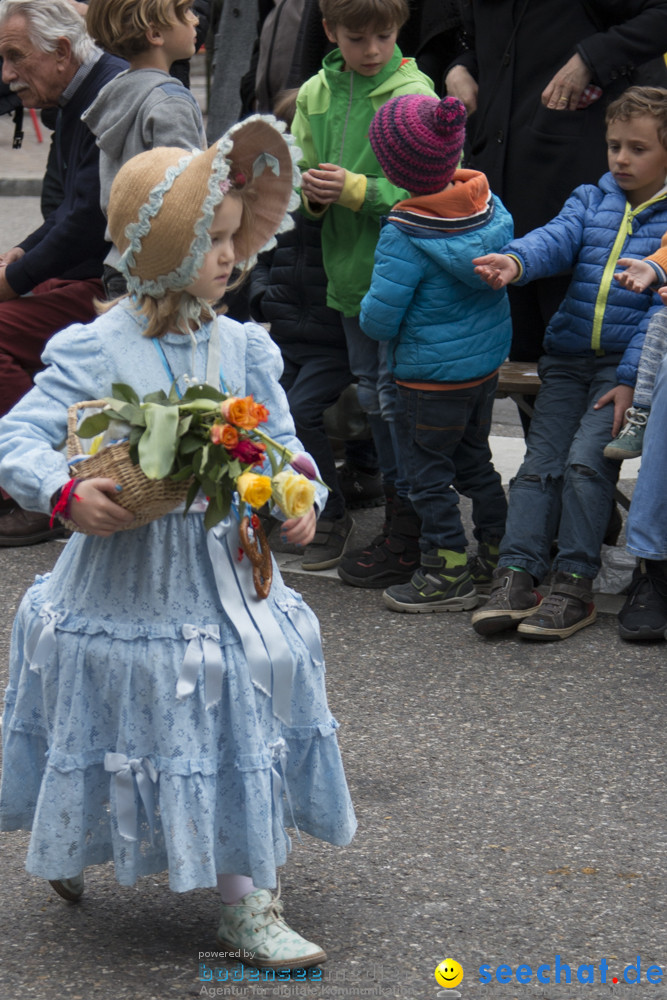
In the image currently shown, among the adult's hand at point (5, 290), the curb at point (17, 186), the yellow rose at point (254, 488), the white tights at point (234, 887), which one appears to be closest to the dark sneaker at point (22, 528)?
the adult's hand at point (5, 290)

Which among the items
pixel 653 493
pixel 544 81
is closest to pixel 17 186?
pixel 544 81

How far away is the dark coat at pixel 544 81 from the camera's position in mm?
4760

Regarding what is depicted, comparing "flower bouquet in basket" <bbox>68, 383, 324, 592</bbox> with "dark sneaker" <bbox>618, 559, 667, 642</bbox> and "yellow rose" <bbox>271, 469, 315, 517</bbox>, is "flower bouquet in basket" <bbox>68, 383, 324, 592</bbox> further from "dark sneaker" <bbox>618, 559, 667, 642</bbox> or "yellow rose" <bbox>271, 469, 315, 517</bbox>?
"dark sneaker" <bbox>618, 559, 667, 642</bbox>

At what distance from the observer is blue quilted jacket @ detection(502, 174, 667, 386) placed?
4.47m

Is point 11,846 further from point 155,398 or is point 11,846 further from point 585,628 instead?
point 585,628

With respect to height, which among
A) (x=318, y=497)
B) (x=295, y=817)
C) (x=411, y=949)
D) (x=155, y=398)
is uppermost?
(x=155, y=398)

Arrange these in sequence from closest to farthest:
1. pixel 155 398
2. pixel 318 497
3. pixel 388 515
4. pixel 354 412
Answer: pixel 155 398 < pixel 318 497 < pixel 388 515 < pixel 354 412

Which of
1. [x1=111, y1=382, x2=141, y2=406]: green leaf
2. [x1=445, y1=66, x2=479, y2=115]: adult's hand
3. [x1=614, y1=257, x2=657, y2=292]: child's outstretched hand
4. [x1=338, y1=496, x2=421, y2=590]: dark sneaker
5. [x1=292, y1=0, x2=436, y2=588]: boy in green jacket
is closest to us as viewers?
[x1=111, y1=382, x2=141, y2=406]: green leaf

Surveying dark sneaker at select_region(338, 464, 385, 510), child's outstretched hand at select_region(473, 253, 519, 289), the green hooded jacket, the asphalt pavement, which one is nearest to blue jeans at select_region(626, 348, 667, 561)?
the asphalt pavement

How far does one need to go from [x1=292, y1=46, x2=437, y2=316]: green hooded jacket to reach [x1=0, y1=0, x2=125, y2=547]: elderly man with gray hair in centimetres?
90

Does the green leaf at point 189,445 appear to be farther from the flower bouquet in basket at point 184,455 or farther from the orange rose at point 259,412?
the orange rose at point 259,412

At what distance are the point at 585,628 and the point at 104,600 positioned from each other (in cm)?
225

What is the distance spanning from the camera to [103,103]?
4.72 m

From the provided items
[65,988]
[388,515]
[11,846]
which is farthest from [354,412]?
[65,988]
